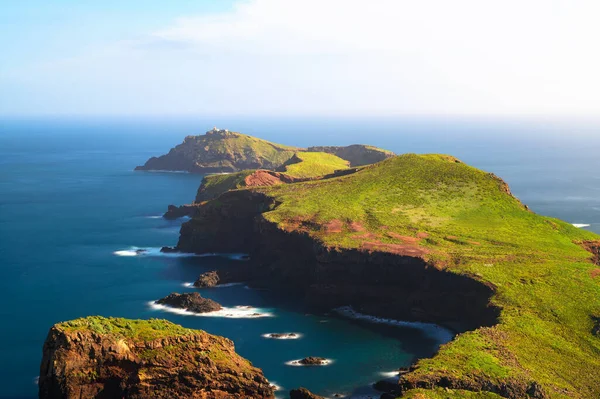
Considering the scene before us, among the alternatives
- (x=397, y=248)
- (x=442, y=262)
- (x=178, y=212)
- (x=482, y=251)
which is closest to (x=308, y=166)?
(x=178, y=212)

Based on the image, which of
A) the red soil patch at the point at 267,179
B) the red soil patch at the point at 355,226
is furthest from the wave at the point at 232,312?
the red soil patch at the point at 267,179

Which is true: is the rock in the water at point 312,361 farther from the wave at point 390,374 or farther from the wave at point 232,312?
the wave at point 232,312

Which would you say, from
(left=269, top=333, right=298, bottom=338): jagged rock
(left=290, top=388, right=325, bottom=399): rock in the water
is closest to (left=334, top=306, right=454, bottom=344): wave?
(left=269, top=333, right=298, bottom=338): jagged rock

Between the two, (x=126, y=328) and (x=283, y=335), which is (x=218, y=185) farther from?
(x=126, y=328)

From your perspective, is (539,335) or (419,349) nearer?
(539,335)

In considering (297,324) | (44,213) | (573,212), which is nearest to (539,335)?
(297,324)

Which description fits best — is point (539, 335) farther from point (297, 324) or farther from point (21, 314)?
point (21, 314)
